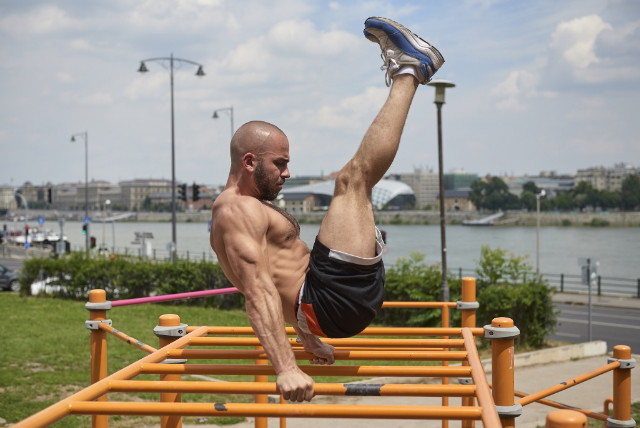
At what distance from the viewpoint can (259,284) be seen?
2.82 meters

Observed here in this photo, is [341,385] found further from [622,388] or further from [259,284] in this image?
[622,388]

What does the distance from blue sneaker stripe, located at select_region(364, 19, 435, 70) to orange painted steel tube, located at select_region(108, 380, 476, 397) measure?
136 centimetres

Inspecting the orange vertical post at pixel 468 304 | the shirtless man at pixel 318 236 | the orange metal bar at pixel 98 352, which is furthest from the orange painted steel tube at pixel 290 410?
the orange vertical post at pixel 468 304

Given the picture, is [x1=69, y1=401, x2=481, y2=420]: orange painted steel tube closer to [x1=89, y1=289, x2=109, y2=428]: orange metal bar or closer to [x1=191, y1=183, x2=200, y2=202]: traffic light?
[x1=89, y1=289, x2=109, y2=428]: orange metal bar

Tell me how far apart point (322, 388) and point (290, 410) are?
0.32 metres

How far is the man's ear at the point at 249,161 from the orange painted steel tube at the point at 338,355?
30.3 inches

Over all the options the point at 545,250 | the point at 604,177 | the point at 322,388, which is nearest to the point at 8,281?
the point at 322,388

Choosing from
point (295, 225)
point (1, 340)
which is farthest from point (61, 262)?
point (295, 225)

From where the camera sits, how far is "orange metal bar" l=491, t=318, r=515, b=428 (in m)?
3.03

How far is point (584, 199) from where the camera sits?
11550 centimetres

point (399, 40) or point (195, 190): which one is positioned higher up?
point (195, 190)

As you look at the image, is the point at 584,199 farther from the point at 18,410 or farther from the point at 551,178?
the point at 18,410

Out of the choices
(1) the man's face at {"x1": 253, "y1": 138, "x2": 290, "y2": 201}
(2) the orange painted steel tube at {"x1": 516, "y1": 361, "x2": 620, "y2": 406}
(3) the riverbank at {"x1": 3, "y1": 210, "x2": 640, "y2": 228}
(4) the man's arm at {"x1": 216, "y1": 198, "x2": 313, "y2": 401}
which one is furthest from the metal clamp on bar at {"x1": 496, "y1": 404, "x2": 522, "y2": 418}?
(3) the riverbank at {"x1": 3, "y1": 210, "x2": 640, "y2": 228}

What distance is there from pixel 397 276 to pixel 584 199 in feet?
351
